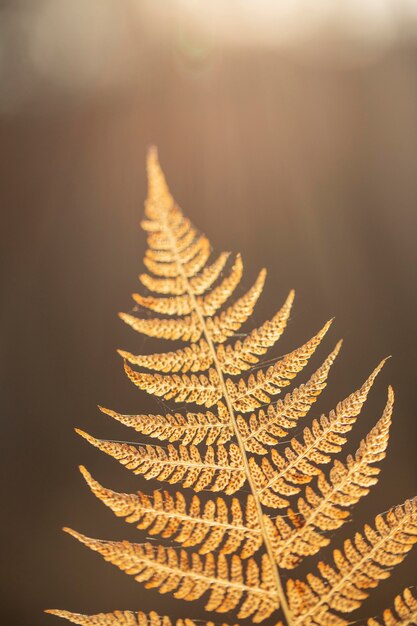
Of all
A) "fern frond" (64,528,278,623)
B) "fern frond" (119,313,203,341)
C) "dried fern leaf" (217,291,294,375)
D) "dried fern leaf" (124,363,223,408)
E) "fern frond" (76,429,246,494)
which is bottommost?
"fern frond" (64,528,278,623)

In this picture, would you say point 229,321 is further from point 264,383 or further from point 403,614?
point 403,614

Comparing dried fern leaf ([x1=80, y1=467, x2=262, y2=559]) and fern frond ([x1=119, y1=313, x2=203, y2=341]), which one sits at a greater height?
fern frond ([x1=119, y1=313, x2=203, y2=341])

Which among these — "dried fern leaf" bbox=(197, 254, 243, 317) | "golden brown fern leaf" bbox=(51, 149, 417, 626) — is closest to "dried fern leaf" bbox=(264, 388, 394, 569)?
"golden brown fern leaf" bbox=(51, 149, 417, 626)

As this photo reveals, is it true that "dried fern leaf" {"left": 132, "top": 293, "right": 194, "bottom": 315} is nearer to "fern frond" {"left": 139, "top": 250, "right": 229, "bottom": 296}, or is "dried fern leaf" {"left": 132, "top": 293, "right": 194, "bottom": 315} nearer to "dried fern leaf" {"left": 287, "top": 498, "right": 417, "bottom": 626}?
"fern frond" {"left": 139, "top": 250, "right": 229, "bottom": 296}

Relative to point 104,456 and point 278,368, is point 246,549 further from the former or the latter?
point 104,456

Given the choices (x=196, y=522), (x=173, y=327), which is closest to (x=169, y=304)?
(x=173, y=327)

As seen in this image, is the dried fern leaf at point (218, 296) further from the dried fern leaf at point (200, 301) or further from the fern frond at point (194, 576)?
the fern frond at point (194, 576)
